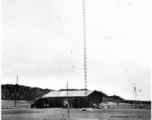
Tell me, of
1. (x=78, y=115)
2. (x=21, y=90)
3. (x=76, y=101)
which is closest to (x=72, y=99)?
(x=76, y=101)

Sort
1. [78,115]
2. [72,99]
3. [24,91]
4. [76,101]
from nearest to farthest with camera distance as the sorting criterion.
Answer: [78,115], [24,91], [76,101], [72,99]

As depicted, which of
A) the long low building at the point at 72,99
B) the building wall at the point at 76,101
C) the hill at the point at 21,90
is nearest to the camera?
the hill at the point at 21,90

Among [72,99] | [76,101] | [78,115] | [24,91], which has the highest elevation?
[24,91]

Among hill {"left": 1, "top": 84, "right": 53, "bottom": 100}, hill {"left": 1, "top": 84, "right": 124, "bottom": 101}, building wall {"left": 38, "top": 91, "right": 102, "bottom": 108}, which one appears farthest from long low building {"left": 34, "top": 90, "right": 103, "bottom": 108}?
hill {"left": 1, "top": 84, "right": 124, "bottom": 101}

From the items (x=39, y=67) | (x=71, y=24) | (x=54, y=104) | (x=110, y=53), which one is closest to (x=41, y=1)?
(x=71, y=24)

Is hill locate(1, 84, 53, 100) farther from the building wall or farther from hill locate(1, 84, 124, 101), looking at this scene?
the building wall

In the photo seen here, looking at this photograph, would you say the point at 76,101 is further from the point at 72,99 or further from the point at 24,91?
the point at 24,91

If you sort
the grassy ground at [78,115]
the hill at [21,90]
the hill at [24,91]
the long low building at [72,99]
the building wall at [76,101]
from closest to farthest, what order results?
the grassy ground at [78,115] → the hill at [21,90] → the hill at [24,91] → the long low building at [72,99] → the building wall at [76,101]

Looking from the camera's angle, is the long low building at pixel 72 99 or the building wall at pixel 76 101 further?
the building wall at pixel 76 101

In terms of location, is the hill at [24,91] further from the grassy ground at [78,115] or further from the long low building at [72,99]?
the grassy ground at [78,115]

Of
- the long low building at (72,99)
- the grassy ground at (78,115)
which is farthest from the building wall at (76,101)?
the grassy ground at (78,115)
